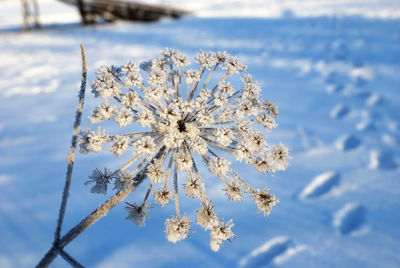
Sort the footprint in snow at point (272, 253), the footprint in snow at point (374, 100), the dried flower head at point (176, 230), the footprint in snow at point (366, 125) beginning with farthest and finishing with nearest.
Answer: the footprint in snow at point (374, 100) → the footprint in snow at point (366, 125) → the footprint in snow at point (272, 253) → the dried flower head at point (176, 230)

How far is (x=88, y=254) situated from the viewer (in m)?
2.72

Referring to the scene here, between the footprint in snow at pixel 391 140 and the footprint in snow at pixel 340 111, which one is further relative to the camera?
the footprint in snow at pixel 340 111

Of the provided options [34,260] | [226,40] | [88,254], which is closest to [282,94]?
[226,40]

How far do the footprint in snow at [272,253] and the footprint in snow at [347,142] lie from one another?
1906 millimetres

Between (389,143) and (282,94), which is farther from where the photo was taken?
(282,94)

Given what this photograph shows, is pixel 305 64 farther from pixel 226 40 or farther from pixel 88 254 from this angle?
pixel 88 254

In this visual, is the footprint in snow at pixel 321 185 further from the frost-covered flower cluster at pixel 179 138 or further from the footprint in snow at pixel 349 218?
the frost-covered flower cluster at pixel 179 138

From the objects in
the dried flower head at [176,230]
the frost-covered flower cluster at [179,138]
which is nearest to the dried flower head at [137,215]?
the frost-covered flower cluster at [179,138]

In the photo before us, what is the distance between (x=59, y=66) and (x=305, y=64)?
5.81m

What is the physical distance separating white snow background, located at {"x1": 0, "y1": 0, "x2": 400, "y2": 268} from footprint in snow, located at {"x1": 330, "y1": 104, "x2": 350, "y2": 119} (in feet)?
0.11

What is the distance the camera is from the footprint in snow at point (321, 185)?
3367 millimetres

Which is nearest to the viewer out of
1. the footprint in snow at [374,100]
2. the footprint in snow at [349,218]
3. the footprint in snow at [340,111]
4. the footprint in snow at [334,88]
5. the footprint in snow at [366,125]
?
the footprint in snow at [349,218]

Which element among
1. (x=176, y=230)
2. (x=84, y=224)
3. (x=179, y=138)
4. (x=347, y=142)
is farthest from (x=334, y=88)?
(x=84, y=224)

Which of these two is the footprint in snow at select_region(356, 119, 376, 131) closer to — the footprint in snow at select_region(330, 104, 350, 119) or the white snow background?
the white snow background
